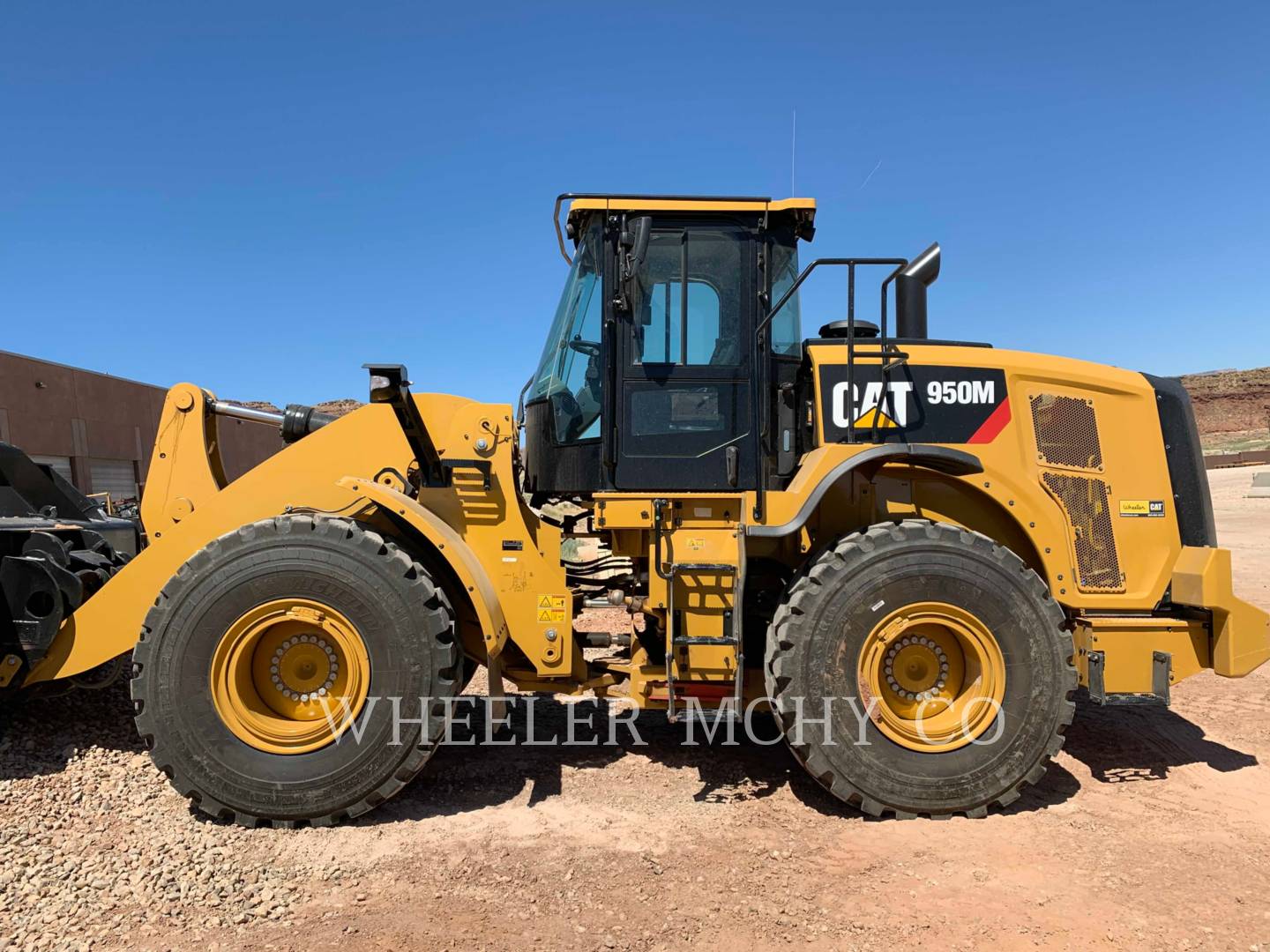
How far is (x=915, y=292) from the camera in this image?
4500 millimetres

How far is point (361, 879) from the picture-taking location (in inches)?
121

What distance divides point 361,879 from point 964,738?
8.84 feet

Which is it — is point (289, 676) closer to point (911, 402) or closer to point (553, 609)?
point (553, 609)

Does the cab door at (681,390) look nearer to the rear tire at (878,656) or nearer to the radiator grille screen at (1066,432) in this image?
the rear tire at (878,656)

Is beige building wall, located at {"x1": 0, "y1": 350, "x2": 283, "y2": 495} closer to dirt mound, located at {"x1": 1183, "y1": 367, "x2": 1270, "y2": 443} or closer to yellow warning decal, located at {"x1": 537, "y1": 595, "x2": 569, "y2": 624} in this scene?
yellow warning decal, located at {"x1": 537, "y1": 595, "x2": 569, "y2": 624}

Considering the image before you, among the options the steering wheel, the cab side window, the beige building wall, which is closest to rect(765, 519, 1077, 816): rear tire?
the cab side window

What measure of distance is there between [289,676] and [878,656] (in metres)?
2.78

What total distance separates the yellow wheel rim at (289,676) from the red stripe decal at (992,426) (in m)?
3.17

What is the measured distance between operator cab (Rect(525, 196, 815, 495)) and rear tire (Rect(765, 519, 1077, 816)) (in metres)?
0.76

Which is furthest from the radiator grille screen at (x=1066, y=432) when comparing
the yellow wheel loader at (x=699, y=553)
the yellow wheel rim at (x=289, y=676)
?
the yellow wheel rim at (x=289, y=676)

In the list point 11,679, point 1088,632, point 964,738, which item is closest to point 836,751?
point 964,738

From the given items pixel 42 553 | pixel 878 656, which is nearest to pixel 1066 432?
pixel 878 656

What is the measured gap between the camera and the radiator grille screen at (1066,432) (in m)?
4.00

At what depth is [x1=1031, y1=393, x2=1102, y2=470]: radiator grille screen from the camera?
4004 millimetres
